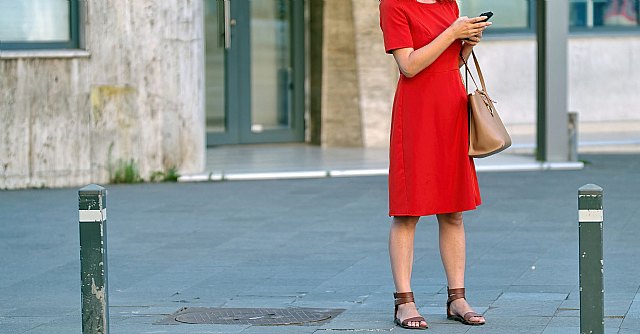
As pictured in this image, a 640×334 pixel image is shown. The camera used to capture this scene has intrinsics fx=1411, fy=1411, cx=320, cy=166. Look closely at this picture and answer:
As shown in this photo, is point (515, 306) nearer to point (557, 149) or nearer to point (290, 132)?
point (557, 149)

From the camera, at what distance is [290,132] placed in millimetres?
18188

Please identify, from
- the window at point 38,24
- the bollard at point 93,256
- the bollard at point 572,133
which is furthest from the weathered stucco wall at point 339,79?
the bollard at point 93,256

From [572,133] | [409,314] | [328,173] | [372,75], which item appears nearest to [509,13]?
[372,75]

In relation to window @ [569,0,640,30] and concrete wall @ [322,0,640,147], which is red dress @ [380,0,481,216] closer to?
concrete wall @ [322,0,640,147]

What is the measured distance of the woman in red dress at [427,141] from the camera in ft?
22.1

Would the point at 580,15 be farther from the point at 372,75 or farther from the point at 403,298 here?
the point at 403,298

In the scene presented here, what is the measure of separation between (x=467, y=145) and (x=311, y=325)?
116 cm

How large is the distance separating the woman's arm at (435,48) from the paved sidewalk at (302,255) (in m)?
1.25

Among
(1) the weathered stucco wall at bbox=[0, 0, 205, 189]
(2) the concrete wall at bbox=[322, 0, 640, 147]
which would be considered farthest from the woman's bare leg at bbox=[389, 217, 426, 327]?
(2) the concrete wall at bbox=[322, 0, 640, 147]

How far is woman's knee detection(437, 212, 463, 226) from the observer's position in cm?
688

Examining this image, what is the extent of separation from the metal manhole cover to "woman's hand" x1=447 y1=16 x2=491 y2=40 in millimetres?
1587

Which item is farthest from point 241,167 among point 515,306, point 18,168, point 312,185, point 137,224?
point 515,306

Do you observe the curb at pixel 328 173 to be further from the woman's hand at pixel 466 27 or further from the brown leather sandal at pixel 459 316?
the woman's hand at pixel 466 27

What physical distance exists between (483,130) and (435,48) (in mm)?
460
